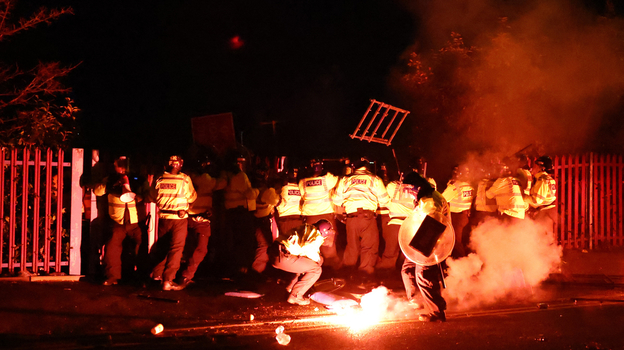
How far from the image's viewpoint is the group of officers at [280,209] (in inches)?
325

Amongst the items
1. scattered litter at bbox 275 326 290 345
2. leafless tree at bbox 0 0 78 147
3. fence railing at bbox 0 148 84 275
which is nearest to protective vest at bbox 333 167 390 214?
scattered litter at bbox 275 326 290 345

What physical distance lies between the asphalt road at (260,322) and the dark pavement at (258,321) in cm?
1

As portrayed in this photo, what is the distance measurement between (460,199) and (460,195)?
0.07 metres

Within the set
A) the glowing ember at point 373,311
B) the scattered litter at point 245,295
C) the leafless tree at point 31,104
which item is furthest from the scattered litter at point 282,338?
the leafless tree at point 31,104

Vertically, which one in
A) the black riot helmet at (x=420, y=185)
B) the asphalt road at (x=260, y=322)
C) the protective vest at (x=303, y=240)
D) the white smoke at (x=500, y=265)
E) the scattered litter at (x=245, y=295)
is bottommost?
the asphalt road at (x=260, y=322)

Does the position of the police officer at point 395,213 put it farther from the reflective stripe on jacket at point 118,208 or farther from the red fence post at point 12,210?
the red fence post at point 12,210

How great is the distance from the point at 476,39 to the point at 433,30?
1.14 meters

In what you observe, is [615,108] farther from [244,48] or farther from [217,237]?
[244,48]

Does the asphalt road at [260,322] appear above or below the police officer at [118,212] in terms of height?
below

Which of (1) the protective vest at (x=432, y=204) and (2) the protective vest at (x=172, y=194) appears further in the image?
(2) the protective vest at (x=172, y=194)

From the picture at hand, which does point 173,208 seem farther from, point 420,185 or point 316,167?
point 420,185

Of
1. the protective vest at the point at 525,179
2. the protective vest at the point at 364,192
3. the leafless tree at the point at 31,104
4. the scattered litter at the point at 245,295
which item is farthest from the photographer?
the leafless tree at the point at 31,104

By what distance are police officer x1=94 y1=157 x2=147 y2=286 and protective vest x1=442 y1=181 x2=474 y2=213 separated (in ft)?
17.0

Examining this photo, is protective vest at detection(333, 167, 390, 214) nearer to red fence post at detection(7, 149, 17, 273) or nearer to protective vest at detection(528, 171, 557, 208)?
protective vest at detection(528, 171, 557, 208)
